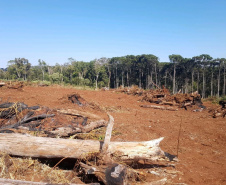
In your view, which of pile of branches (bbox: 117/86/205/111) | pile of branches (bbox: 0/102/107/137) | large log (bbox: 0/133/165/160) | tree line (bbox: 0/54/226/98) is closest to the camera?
large log (bbox: 0/133/165/160)

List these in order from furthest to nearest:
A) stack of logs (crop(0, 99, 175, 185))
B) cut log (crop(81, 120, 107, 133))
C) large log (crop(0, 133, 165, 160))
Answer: cut log (crop(81, 120, 107, 133)) → large log (crop(0, 133, 165, 160)) → stack of logs (crop(0, 99, 175, 185))

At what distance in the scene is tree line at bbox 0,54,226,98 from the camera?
36781 mm

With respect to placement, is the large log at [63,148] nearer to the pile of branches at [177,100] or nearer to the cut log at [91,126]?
the cut log at [91,126]

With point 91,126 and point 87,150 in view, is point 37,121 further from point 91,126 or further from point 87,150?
point 87,150

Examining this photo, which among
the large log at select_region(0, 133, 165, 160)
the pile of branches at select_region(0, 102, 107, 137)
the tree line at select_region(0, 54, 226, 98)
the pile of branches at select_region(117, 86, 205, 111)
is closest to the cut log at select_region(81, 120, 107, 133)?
the pile of branches at select_region(0, 102, 107, 137)

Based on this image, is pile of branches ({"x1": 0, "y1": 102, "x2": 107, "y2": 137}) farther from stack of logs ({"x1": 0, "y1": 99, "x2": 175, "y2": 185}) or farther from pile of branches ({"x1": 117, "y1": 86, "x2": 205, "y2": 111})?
pile of branches ({"x1": 117, "y1": 86, "x2": 205, "y2": 111})

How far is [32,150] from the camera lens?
10.1ft

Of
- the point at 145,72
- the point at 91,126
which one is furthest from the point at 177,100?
the point at 145,72

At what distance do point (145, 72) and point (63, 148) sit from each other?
4423cm

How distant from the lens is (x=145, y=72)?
4603 centimetres

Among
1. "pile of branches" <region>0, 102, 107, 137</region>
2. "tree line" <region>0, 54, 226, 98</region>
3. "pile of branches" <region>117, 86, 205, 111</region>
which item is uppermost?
"tree line" <region>0, 54, 226, 98</region>

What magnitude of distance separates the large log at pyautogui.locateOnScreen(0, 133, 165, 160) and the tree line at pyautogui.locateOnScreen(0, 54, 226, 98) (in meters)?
31.0

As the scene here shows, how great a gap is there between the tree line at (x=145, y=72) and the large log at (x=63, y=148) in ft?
102

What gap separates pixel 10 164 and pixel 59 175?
0.83 meters
